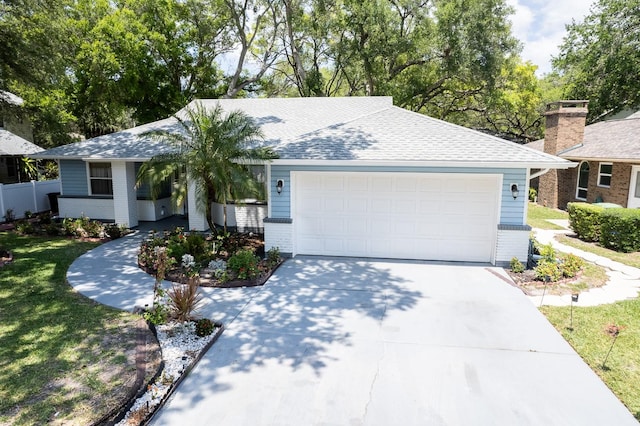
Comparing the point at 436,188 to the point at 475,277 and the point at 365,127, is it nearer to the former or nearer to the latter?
the point at 475,277

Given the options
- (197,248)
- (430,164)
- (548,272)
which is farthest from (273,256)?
(548,272)

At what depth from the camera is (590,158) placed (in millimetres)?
16203

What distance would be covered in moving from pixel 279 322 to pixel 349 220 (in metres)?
4.32

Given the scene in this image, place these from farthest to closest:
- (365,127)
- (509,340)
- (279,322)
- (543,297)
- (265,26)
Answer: (265,26) < (365,127) < (543,297) < (279,322) < (509,340)

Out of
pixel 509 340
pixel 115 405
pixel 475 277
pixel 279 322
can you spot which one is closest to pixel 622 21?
pixel 475 277

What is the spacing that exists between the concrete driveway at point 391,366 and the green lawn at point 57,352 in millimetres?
996

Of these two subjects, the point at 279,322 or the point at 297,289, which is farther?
the point at 297,289

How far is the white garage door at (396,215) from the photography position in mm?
9500

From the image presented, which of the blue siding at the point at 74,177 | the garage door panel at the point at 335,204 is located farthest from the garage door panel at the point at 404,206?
the blue siding at the point at 74,177

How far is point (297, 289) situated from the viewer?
25.8 ft

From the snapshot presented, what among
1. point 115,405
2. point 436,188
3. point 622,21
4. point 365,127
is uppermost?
point 622,21

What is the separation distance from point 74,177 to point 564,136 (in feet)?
71.9

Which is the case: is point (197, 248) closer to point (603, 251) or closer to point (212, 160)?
point (212, 160)

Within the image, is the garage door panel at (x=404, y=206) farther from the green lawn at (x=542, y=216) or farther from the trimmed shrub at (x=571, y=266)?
the green lawn at (x=542, y=216)
